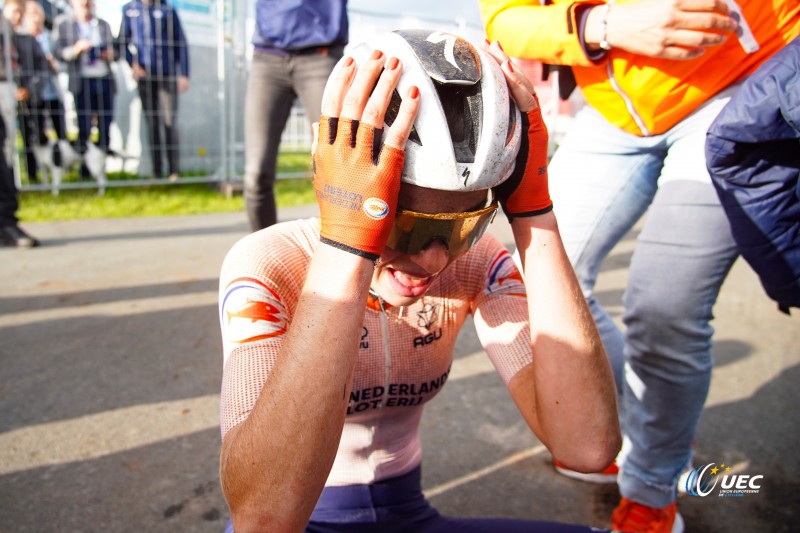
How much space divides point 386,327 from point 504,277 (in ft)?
1.30

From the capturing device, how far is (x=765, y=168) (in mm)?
1993

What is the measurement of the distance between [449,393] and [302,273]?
209cm

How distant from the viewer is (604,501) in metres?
2.77

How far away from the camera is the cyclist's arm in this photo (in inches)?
66.1

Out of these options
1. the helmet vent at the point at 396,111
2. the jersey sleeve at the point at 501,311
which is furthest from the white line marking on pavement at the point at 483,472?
the helmet vent at the point at 396,111

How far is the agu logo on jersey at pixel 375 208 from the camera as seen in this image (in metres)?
1.33

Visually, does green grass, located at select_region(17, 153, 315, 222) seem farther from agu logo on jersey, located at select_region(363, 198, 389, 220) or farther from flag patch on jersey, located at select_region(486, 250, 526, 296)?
agu logo on jersey, located at select_region(363, 198, 389, 220)

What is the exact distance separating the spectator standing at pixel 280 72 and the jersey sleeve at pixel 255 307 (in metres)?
3.00

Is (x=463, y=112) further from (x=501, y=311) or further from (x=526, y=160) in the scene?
(x=501, y=311)

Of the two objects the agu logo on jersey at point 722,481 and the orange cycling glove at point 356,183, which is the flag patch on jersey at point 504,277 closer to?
the orange cycling glove at point 356,183

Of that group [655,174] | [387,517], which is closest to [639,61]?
[655,174]

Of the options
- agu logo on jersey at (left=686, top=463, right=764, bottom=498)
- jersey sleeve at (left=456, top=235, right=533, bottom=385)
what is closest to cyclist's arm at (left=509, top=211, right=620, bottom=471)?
jersey sleeve at (left=456, top=235, right=533, bottom=385)

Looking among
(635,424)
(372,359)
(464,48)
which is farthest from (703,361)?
(464,48)

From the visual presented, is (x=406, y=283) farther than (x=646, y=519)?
No
